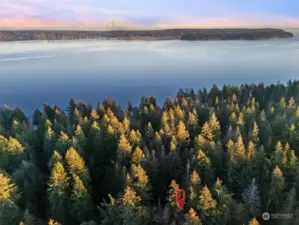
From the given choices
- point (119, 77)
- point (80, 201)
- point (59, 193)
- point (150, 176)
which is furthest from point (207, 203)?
point (119, 77)

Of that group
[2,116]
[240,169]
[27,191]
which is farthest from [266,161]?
[2,116]

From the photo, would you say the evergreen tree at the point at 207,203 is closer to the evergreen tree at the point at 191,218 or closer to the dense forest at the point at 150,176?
the dense forest at the point at 150,176

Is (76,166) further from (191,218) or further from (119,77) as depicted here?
(119,77)

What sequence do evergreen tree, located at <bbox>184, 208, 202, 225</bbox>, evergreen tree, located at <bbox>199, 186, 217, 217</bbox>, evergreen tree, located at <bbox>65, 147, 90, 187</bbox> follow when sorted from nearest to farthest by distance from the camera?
evergreen tree, located at <bbox>184, 208, 202, 225</bbox> → evergreen tree, located at <bbox>199, 186, 217, 217</bbox> → evergreen tree, located at <bbox>65, 147, 90, 187</bbox>

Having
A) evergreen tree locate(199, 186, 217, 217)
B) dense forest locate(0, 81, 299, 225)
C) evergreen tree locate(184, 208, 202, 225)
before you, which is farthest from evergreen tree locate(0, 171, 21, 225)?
evergreen tree locate(199, 186, 217, 217)

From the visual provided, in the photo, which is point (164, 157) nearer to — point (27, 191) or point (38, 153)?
point (27, 191)

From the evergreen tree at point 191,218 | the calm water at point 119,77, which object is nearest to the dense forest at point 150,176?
the evergreen tree at point 191,218

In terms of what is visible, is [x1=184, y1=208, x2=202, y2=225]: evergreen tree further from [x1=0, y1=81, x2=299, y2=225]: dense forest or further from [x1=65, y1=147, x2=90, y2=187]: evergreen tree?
[x1=65, y1=147, x2=90, y2=187]: evergreen tree

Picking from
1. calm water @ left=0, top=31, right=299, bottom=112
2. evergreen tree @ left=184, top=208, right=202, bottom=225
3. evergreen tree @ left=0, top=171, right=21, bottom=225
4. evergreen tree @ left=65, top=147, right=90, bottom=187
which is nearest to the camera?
evergreen tree @ left=184, top=208, right=202, bottom=225
